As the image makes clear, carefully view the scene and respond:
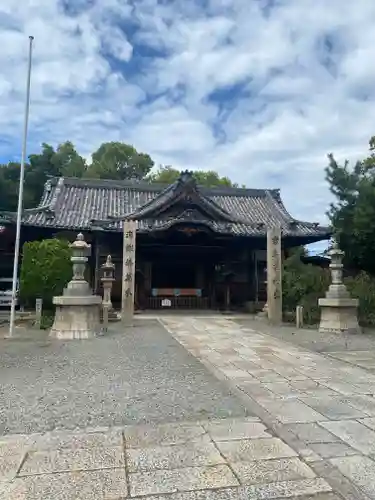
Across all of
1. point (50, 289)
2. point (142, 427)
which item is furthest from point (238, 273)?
point (142, 427)

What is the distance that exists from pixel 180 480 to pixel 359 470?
1.25 metres

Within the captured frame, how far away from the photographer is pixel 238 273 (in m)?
18.7

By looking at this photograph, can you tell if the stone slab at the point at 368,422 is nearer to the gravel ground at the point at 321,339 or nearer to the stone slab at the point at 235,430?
the stone slab at the point at 235,430

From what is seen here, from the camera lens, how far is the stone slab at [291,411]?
3.88 metres

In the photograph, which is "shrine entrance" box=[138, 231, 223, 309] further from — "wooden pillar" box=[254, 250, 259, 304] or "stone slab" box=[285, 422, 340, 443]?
"stone slab" box=[285, 422, 340, 443]

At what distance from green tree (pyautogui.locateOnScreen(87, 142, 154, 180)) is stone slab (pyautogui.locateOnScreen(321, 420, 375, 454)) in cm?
3838

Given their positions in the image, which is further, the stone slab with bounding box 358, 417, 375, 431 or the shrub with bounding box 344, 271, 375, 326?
the shrub with bounding box 344, 271, 375, 326

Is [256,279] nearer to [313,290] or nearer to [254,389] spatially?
[313,290]

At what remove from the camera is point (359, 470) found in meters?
2.82

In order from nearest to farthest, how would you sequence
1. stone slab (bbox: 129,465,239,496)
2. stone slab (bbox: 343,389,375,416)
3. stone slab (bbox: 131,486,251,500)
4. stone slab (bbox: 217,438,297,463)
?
stone slab (bbox: 131,486,251,500) < stone slab (bbox: 129,465,239,496) < stone slab (bbox: 217,438,297,463) < stone slab (bbox: 343,389,375,416)

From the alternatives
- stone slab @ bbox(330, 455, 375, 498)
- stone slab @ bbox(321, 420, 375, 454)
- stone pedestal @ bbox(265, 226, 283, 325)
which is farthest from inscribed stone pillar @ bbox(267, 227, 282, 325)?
Answer: stone slab @ bbox(330, 455, 375, 498)

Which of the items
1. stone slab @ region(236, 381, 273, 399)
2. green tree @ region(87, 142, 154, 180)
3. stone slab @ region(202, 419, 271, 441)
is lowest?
stone slab @ region(202, 419, 271, 441)

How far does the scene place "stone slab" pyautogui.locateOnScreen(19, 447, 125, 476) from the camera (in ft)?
9.29

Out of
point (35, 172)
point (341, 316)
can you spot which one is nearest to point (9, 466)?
point (341, 316)
